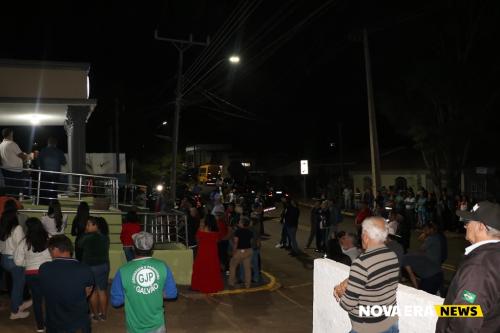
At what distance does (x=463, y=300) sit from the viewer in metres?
3.09

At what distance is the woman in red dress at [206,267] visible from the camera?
10.5 m

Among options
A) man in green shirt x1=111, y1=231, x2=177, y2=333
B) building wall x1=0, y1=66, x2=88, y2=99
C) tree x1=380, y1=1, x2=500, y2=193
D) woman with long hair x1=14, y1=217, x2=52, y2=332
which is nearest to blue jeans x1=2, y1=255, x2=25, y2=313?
woman with long hair x1=14, y1=217, x2=52, y2=332

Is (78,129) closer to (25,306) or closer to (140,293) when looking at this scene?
(25,306)

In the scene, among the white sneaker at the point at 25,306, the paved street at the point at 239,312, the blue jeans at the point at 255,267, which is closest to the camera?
the paved street at the point at 239,312

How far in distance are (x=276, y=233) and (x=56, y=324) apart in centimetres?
1638

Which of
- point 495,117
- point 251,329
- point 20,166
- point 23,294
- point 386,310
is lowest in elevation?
point 251,329

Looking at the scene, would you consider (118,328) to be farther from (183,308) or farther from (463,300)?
(463,300)

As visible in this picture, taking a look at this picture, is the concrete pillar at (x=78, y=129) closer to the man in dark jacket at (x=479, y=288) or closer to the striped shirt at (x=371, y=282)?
the striped shirt at (x=371, y=282)

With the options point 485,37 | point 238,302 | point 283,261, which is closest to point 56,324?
point 238,302

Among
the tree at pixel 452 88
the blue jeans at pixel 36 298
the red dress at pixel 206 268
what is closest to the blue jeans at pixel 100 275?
the blue jeans at pixel 36 298

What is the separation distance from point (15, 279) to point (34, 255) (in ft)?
3.49

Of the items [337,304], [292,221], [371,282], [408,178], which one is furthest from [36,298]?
[408,178]

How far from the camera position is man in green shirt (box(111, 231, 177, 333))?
4637 millimetres

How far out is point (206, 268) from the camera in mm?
10562
